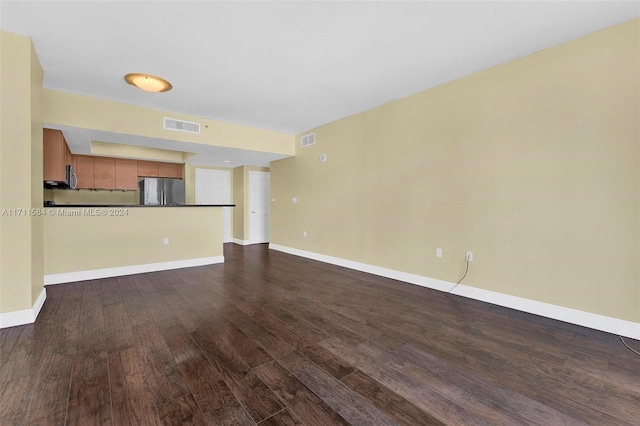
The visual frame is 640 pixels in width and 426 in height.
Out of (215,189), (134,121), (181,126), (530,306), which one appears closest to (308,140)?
(181,126)

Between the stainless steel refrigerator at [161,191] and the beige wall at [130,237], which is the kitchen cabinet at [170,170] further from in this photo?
the beige wall at [130,237]

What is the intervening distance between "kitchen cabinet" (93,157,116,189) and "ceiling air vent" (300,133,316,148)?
419 cm

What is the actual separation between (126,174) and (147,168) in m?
0.45

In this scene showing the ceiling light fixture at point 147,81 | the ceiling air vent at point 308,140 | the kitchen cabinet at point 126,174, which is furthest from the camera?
the kitchen cabinet at point 126,174

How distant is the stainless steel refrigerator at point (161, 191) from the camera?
6.39 metres

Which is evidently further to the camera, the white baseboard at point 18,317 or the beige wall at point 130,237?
the beige wall at point 130,237

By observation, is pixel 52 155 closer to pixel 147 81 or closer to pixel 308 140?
pixel 147 81

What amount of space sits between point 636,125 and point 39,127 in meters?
5.59

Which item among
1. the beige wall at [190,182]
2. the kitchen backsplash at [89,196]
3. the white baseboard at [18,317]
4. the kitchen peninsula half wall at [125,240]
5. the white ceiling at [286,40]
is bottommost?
the white baseboard at [18,317]

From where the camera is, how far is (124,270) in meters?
4.20

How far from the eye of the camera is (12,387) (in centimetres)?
164

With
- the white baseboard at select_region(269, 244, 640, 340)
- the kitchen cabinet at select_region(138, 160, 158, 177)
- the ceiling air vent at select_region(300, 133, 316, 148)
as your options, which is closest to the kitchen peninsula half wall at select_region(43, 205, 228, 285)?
the ceiling air vent at select_region(300, 133, 316, 148)

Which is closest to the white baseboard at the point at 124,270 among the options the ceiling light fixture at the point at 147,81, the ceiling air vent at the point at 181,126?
the ceiling air vent at the point at 181,126

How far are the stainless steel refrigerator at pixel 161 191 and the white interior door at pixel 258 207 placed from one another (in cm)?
172
